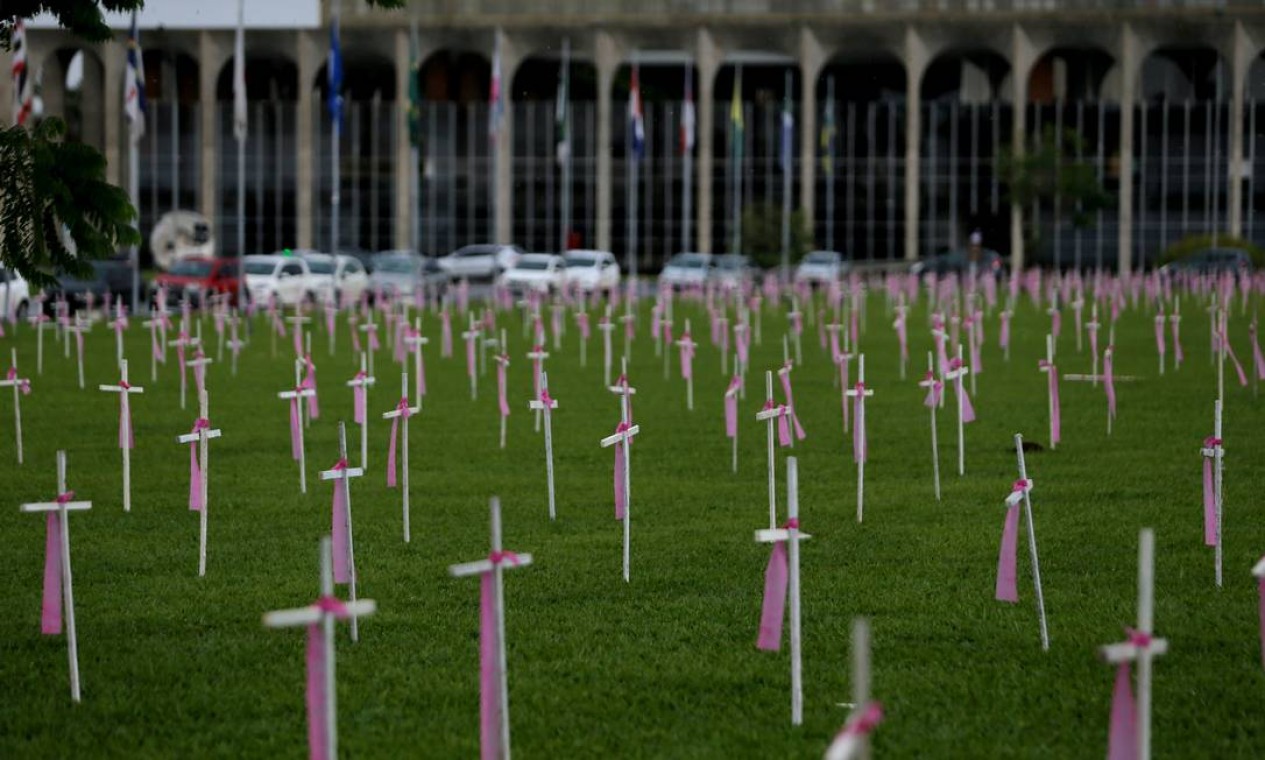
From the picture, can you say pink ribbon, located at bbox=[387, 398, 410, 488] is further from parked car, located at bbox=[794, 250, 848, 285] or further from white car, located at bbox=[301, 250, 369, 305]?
parked car, located at bbox=[794, 250, 848, 285]

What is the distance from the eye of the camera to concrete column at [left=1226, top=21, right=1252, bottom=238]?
81438 mm

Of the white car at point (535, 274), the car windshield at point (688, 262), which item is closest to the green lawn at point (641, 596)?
the white car at point (535, 274)

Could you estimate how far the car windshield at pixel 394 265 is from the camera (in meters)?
61.0

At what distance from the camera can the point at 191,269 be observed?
1933 inches

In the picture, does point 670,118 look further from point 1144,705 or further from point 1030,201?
point 1144,705

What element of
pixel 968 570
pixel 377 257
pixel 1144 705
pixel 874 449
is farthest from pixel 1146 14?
pixel 1144 705

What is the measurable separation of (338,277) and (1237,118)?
141 ft

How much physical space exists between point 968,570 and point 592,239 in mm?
76025

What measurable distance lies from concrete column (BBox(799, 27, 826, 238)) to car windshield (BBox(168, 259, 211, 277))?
36782 mm

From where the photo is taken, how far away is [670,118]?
285 ft

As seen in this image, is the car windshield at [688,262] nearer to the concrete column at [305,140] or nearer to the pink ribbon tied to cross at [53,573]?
the concrete column at [305,140]

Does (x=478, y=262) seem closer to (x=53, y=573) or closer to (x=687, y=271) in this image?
(x=687, y=271)

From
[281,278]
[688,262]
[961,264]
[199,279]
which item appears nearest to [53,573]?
[199,279]

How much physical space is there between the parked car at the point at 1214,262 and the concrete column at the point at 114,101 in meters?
39.6
